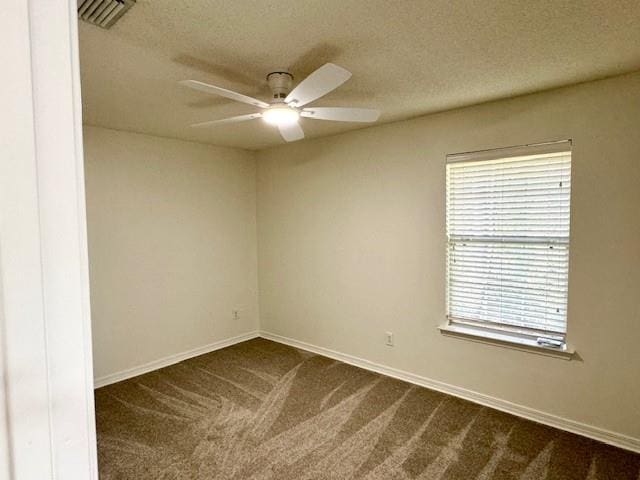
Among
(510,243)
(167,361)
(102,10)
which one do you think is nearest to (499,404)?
(510,243)

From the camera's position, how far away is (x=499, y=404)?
9.75 ft

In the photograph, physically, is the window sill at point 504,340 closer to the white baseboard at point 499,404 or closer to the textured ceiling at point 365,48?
the white baseboard at point 499,404

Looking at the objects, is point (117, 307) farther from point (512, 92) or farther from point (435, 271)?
point (512, 92)

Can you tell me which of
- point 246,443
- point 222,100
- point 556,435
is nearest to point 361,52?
point 222,100

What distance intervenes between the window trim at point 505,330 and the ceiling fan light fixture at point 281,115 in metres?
1.54

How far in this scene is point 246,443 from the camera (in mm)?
2555

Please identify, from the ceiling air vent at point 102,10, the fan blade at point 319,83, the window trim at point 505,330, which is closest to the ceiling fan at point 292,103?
the fan blade at point 319,83

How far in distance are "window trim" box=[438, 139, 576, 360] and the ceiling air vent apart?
2505mm

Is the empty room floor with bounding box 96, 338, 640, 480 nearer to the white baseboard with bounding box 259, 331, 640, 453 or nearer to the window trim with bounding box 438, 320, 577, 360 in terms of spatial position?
the white baseboard with bounding box 259, 331, 640, 453

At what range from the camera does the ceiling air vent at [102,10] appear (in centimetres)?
151

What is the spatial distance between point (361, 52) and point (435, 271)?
6.52 feet

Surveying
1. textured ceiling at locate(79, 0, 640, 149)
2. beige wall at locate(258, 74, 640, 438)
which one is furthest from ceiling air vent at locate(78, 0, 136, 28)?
beige wall at locate(258, 74, 640, 438)

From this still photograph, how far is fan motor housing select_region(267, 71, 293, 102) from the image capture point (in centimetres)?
221

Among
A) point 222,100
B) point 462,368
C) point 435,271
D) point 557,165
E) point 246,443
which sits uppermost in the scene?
point 222,100
